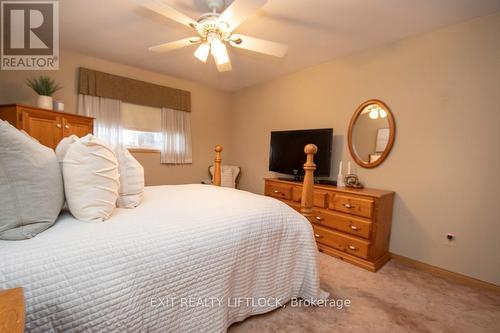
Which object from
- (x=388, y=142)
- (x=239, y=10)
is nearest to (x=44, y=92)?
(x=239, y=10)

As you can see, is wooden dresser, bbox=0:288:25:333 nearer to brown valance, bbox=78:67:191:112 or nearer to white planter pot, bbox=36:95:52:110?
white planter pot, bbox=36:95:52:110

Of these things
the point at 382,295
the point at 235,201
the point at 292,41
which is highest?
the point at 292,41

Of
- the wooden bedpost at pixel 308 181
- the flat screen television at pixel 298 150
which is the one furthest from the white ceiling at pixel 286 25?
the wooden bedpost at pixel 308 181

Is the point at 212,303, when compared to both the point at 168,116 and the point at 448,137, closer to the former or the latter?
the point at 448,137

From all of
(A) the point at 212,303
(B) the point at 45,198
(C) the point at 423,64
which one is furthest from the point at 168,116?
(C) the point at 423,64

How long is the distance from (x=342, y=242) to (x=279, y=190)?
108 centimetres

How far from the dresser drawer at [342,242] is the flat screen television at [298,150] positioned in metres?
0.76

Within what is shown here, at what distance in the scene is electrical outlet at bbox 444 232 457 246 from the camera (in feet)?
6.86

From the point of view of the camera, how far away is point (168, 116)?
383cm

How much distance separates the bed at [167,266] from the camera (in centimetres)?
75

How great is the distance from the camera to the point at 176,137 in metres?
3.96

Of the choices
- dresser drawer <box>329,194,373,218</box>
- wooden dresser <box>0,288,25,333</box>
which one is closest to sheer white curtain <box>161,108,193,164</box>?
dresser drawer <box>329,194,373,218</box>

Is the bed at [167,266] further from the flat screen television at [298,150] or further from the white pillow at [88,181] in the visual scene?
the flat screen television at [298,150]

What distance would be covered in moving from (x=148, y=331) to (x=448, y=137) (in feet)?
9.44
